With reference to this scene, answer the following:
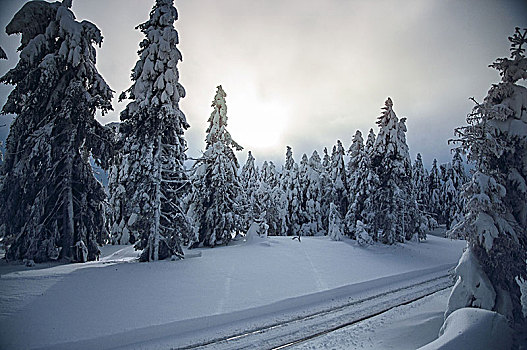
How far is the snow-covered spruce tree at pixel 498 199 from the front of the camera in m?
9.64

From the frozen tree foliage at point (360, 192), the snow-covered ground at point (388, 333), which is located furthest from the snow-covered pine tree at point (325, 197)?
the snow-covered ground at point (388, 333)

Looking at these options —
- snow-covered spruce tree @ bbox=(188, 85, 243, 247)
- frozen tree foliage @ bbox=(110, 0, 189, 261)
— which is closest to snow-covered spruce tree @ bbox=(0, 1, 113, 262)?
frozen tree foliage @ bbox=(110, 0, 189, 261)

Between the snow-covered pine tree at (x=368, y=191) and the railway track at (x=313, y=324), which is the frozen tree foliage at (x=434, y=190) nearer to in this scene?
the snow-covered pine tree at (x=368, y=191)

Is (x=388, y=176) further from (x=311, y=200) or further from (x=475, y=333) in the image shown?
(x=475, y=333)

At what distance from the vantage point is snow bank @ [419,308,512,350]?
6.34 metres

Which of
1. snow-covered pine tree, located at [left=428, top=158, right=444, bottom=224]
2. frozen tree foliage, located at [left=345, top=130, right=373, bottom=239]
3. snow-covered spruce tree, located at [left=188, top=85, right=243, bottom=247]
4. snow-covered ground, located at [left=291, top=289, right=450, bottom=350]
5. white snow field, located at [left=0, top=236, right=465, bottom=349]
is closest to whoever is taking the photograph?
snow-covered ground, located at [left=291, top=289, right=450, bottom=350]

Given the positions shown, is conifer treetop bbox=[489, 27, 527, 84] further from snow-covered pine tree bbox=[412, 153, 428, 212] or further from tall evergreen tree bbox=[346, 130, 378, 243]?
snow-covered pine tree bbox=[412, 153, 428, 212]

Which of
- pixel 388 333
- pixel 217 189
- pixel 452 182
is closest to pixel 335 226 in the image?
pixel 217 189

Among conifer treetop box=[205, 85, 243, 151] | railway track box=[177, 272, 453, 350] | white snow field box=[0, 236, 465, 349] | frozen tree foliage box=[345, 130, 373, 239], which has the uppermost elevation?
conifer treetop box=[205, 85, 243, 151]

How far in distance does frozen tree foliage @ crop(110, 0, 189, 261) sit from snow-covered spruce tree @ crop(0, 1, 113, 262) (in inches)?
66.2

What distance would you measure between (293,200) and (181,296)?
3287cm

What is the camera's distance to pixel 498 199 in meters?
10.0

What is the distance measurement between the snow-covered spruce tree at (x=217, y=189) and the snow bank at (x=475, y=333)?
18.2 metres

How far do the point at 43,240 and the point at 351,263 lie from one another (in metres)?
19.5
